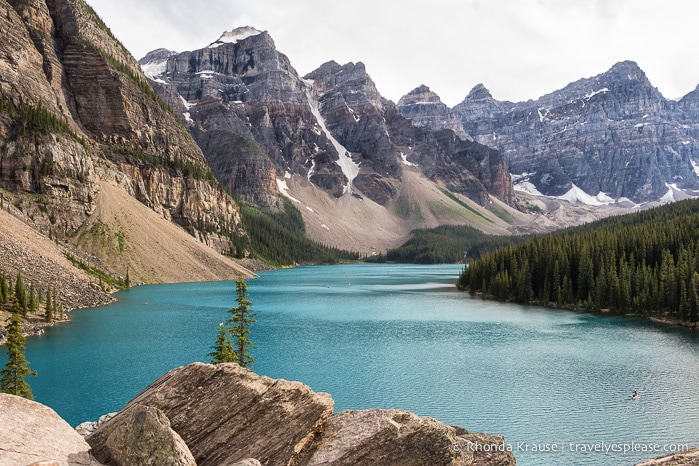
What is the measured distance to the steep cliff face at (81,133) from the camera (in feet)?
362

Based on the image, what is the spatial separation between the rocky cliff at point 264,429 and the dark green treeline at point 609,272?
223ft

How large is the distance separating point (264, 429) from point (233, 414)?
1015 millimetres

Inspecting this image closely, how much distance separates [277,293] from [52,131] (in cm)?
6611

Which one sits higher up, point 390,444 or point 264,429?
point 390,444

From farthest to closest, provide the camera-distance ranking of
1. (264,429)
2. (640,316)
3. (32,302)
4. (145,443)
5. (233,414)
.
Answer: (640,316) < (32,302) < (233,414) < (264,429) < (145,443)

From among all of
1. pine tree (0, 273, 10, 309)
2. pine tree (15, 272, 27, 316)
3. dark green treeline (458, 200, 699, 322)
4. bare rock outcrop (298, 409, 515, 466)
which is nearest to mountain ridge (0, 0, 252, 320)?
pine tree (0, 273, 10, 309)

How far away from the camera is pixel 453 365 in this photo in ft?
147

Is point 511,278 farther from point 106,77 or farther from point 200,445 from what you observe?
point 106,77

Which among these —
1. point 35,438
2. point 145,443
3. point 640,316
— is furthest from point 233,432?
point 640,316

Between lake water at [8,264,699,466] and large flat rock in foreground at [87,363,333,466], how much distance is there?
16.8 metres

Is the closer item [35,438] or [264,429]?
[35,438]

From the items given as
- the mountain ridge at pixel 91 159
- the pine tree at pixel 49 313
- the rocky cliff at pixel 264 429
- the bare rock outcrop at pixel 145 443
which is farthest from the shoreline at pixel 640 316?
the mountain ridge at pixel 91 159

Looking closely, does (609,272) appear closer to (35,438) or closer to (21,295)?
(21,295)

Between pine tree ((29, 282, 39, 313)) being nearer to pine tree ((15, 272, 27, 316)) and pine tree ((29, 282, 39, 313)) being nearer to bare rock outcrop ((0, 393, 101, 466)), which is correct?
pine tree ((15, 272, 27, 316))
